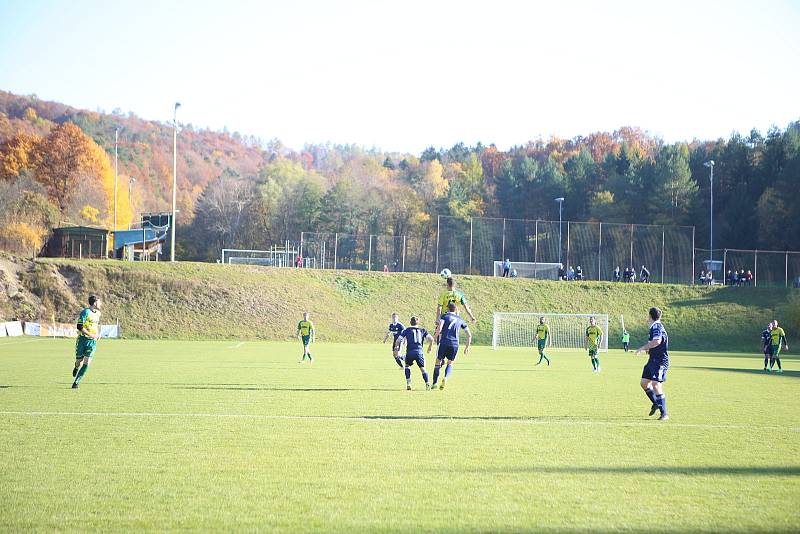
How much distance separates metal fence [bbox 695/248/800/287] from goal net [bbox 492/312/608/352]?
1768 centimetres

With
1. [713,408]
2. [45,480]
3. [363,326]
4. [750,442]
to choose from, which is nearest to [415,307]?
[363,326]

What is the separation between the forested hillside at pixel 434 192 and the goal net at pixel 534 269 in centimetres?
2274

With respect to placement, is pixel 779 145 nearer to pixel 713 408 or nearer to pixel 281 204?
pixel 281 204

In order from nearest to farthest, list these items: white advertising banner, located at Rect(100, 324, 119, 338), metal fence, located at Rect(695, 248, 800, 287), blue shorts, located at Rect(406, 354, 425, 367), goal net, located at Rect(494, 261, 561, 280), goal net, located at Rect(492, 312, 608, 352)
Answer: blue shorts, located at Rect(406, 354, 425, 367) → white advertising banner, located at Rect(100, 324, 119, 338) → goal net, located at Rect(492, 312, 608, 352) → metal fence, located at Rect(695, 248, 800, 287) → goal net, located at Rect(494, 261, 561, 280)

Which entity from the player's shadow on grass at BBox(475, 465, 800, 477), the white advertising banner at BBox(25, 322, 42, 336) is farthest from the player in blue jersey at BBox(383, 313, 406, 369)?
the white advertising banner at BBox(25, 322, 42, 336)

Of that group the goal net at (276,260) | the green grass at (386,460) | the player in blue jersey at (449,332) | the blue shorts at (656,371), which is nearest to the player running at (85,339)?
the green grass at (386,460)

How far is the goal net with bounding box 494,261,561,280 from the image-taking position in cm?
6712

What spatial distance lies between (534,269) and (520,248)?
4.03 m

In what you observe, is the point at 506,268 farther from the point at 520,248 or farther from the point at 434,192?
the point at 434,192

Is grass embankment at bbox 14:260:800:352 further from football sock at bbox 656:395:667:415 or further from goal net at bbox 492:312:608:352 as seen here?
football sock at bbox 656:395:667:415

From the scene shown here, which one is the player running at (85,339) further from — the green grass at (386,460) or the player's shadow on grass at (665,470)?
the player's shadow on grass at (665,470)

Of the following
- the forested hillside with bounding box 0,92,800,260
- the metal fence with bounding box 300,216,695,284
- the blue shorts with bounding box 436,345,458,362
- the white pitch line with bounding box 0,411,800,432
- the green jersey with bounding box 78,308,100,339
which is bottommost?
the white pitch line with bounding box 0,411,800,432

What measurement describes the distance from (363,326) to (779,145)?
57571 millimetres

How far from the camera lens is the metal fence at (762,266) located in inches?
2594
